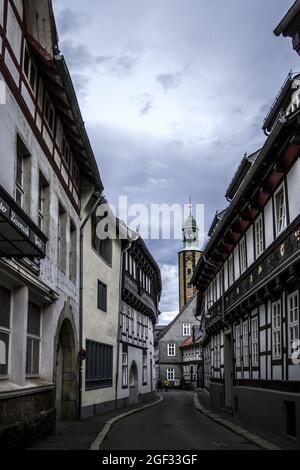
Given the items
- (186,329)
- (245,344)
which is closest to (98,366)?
(245,344)

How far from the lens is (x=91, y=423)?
20656 millimetres

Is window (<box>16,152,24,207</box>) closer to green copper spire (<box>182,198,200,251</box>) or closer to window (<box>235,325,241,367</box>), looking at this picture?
window (<box>235,325,241,367</box>)

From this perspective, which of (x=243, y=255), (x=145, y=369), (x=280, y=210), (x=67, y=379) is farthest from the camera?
(x=145, y=369)

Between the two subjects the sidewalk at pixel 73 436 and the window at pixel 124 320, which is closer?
the sidewalk at pixel 73 436

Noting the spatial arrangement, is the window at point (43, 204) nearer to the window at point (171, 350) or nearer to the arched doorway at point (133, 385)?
the arched doorway at point (133, 385)

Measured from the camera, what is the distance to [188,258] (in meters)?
121

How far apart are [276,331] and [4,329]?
25.9 feet

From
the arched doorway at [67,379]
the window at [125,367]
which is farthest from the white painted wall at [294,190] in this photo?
the window at [125,367]

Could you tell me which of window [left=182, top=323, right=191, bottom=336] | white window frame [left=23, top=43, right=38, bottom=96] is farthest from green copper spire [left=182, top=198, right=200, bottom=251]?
white window frame [left=23, top=43, right=38, bottom=96]

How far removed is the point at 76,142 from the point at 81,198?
330 centimetres

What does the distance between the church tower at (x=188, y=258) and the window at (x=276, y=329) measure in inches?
3787

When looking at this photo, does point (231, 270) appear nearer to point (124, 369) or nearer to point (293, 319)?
point (293, 319)

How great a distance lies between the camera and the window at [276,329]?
1722 centimetres

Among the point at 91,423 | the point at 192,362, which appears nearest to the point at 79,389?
the point at 91,423
